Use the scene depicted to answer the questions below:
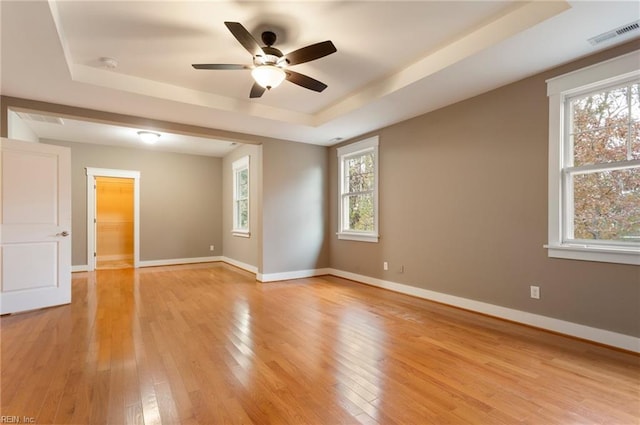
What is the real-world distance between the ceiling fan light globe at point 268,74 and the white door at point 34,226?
10.1 feet

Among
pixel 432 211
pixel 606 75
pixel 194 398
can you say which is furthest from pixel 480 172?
pixel 194 398

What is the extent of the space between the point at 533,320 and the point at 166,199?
7.41 meters

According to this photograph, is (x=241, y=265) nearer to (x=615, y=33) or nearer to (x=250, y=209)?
(x=250, y=209)

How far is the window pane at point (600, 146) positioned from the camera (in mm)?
2697

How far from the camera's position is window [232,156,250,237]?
682cm

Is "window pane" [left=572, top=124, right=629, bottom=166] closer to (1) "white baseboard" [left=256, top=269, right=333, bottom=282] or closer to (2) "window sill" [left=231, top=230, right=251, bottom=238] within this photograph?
(1) "white baseboard" [left=256, top=269, right=333, bottom=282]

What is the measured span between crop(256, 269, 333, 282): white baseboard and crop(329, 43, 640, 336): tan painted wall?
1462mm

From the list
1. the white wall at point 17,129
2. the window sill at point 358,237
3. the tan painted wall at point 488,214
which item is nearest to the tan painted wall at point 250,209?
the window sill at point 358,237

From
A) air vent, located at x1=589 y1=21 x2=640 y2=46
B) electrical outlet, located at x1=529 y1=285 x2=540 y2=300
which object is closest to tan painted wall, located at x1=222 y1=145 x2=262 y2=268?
electrical outlet, located at x1=529 y1=285 x2=540 y2=300

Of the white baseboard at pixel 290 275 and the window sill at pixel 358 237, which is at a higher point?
the window sill at pixel 358 237

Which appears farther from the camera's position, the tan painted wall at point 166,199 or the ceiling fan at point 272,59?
the tan painted wall at point 166,199

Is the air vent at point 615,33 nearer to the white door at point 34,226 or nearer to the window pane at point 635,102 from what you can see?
the window pane at point 635,102

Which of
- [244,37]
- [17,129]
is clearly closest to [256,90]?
[244,37]

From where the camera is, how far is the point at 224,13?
97.5 inches
